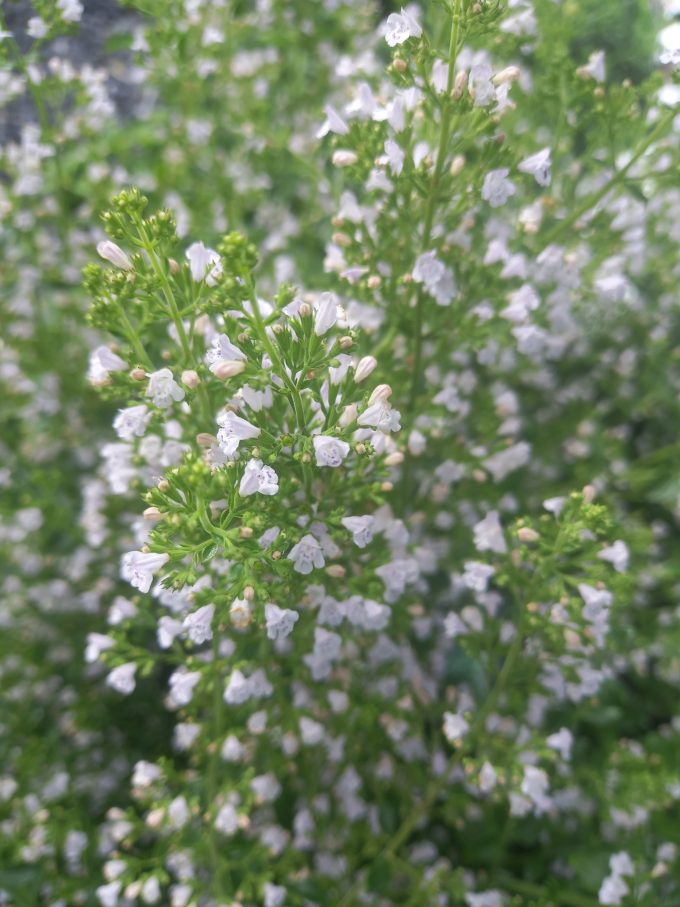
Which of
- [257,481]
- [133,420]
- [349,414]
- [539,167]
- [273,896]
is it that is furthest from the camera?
[273,896]

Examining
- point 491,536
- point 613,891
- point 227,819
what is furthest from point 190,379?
point 613,891

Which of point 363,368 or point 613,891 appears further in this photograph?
point 613,891

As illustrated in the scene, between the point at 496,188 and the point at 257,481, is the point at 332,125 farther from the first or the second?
the point at 257,481

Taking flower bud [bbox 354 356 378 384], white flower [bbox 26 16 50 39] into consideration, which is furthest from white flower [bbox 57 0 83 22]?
flower bud [bbox 354 356 378 384]

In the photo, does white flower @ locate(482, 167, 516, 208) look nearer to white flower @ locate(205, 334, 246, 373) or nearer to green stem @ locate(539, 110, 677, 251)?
green stem @ locate(539, 110, 677, 251)

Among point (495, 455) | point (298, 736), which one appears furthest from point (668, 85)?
point (298, 736)

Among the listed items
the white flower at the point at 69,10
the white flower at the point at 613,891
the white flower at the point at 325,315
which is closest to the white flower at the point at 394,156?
the white flower at the point at 325,315

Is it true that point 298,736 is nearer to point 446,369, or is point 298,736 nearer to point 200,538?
point 200,538
